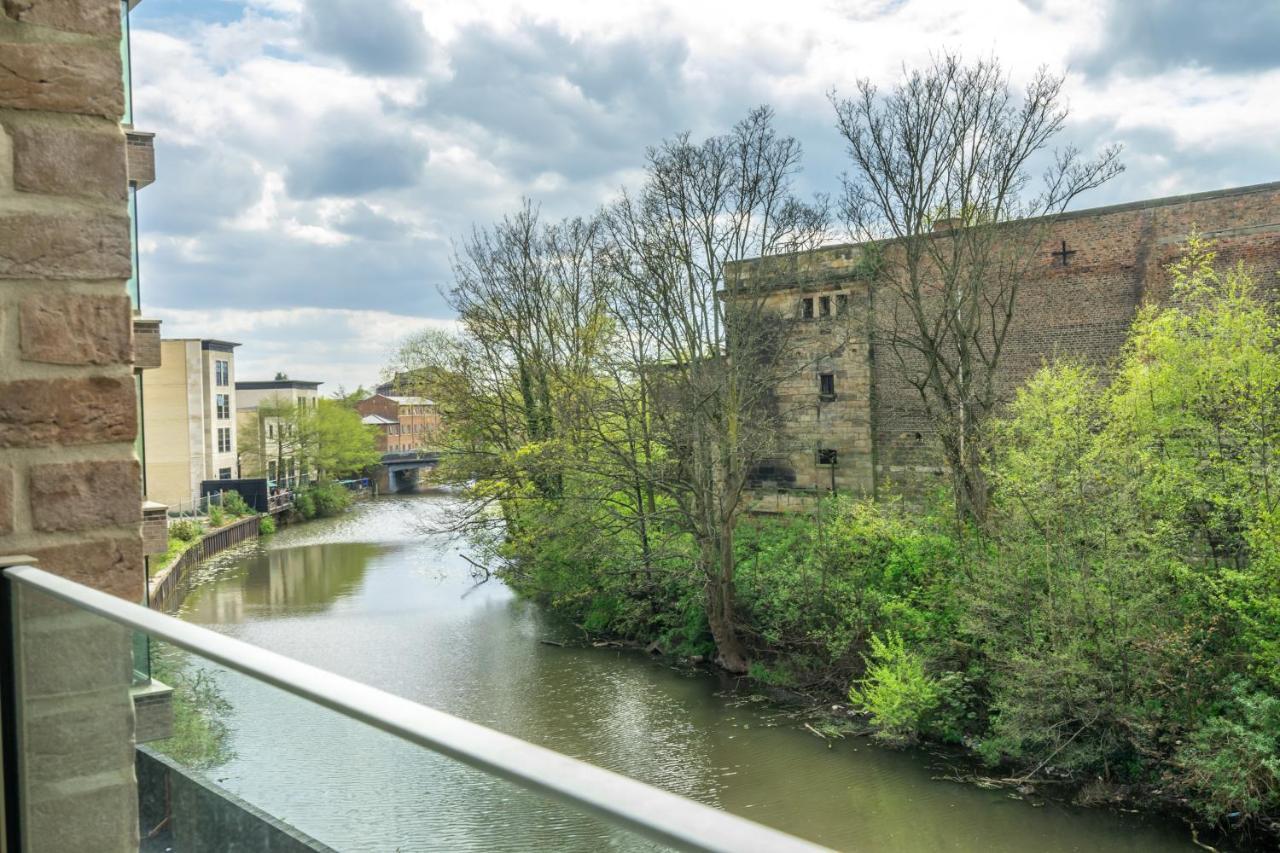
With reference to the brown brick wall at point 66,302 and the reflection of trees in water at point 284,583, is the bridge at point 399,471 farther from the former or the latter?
the brown brick wall at point 66,302

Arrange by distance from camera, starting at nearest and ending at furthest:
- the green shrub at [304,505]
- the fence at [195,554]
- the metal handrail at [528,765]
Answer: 1. the metal handrail at [528,765]
2. the fence at [195,554]
3. the green shrub at [304,505]

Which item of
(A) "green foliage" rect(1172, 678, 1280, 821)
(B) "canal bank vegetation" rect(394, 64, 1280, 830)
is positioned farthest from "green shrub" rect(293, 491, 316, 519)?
(A) "green foliage" rect(1172, 678, 1280, 821)

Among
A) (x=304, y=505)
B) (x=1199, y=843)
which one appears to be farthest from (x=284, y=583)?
(x=1199, y=843)

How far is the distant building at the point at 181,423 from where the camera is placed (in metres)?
36.1

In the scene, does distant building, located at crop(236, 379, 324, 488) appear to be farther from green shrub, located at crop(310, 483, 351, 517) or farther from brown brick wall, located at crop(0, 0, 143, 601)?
brown brick wall, located at crop(0, 0, 143, 601)

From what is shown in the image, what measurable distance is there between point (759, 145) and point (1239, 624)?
1004 centimetres

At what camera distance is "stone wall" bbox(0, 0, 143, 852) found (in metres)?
1.61

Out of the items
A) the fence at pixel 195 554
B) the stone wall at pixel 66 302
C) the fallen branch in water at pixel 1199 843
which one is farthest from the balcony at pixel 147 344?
the fence at pixel 195 554

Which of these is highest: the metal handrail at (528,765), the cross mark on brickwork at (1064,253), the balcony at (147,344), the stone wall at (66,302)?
the cross mark on brickwork at (1064,253)

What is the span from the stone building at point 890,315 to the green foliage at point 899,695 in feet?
18.1

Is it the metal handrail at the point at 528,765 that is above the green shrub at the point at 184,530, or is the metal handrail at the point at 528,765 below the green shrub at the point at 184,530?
above

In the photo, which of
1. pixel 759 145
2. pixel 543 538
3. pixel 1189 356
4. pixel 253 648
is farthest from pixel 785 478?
pixel 253 648

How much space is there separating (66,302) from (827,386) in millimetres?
19270

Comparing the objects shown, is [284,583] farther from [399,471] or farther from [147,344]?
[399,471]
